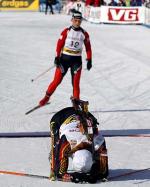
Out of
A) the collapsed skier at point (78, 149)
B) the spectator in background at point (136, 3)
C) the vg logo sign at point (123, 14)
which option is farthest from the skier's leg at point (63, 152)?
the spectator in background at point (136, 3)

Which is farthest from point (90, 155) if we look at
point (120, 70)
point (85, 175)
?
point (120, 70)

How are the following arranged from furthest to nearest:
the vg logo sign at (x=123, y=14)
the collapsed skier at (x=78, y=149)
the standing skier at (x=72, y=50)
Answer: the vg logo sign at (x=123, y=14) < the standing skier at (x=72, y=50) < the collapsed skier at (x=78, y=149)

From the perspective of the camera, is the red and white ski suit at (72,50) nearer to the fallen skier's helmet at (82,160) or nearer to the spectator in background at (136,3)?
the fallen skier's helmet at (82,160)

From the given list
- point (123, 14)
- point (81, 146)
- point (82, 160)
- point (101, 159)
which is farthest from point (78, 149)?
point (123, 14)

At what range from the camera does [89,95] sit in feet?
46.1

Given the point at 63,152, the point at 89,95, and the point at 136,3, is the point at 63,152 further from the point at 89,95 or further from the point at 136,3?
the point at 136,3

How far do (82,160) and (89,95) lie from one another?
723 centimetres

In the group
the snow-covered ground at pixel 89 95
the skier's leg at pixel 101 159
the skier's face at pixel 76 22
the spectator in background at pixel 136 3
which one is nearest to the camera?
the skier's leg at pixel 101 159

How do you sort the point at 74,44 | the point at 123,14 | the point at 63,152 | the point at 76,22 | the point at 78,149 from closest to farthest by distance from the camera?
the point at 78,149 → the point at 63,152 → the point at 76,22 → the point at 74,44 → the point at 123,14

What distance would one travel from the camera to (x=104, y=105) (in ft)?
42.5

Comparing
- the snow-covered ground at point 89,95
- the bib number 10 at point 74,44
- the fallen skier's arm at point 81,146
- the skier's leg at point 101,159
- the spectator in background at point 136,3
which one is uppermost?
the bib number 10 at point 74,44

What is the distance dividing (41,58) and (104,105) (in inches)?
296

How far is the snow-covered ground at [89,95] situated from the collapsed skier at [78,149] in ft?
0.62

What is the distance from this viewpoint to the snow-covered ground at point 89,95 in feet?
27.4
